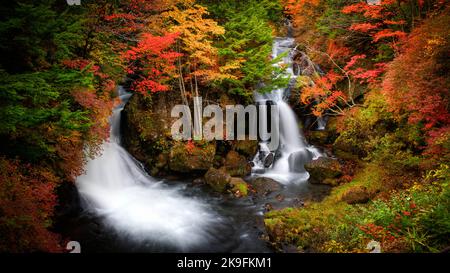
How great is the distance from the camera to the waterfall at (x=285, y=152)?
14.2 meters

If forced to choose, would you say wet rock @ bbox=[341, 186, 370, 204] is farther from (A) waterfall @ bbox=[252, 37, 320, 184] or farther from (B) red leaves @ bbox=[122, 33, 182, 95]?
(B) red leaves @ bbox=[122, 33, 182, 95]

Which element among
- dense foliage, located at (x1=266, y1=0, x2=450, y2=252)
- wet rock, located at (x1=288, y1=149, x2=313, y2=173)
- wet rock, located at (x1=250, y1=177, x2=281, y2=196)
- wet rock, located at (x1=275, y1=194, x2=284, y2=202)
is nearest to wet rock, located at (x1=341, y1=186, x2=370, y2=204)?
dense foliage, located at (x1=266, y1=0, x2=450, y2=252)

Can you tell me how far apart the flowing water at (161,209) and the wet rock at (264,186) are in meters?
0.30

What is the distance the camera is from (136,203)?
427 inches

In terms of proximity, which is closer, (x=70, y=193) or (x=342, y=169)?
(x=70, y=193)

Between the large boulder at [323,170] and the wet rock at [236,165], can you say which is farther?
the wet rock at [236,165]

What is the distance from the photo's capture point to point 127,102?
1362cm

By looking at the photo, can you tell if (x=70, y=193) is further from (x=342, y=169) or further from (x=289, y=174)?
(x=342, y=169)

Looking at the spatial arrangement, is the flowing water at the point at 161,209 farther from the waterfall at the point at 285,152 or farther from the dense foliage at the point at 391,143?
the dense foliage at the point at 391,143

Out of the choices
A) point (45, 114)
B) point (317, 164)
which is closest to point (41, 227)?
point (45, 114)

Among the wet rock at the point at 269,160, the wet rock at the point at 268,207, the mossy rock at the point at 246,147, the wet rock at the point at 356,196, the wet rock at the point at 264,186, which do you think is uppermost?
the mossy rock at the point at 246,147

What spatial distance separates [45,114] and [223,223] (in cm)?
697

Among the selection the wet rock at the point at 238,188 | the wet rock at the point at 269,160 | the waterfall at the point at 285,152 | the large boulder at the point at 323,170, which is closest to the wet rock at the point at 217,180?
the wet rock at the point at 238,188
